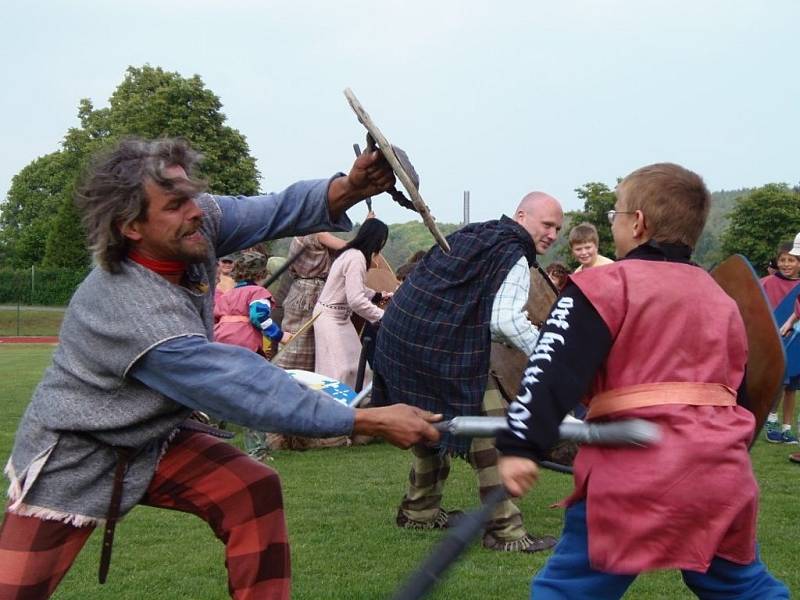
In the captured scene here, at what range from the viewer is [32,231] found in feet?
185

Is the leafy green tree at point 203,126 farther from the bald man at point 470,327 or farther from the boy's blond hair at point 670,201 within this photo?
the boy's blond hair at point 670,201

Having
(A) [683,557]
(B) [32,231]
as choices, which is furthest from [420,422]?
(B) [32,231]

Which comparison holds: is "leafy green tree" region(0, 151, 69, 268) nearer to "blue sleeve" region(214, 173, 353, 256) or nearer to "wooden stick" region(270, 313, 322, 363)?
"wooden stick" region(270, 313, 322, 363)

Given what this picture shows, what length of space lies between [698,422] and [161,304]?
1.57 metres

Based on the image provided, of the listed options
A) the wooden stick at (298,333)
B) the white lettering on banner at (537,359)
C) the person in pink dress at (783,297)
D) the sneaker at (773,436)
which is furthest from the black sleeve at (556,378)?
the sneaker at (773,436)

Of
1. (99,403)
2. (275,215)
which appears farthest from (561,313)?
(99,403)

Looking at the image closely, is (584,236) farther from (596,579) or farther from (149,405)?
(149,405)

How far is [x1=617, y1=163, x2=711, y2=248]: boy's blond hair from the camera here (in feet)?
9.57

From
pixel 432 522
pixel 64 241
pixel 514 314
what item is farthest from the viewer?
pixel 64 241

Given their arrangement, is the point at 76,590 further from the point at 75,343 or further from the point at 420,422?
the point at 420,422

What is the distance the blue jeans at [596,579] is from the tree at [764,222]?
4403 centimetres

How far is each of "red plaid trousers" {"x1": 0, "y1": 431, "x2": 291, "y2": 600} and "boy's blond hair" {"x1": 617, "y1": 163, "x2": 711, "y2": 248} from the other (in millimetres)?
1472

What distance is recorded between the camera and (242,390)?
2.71 m

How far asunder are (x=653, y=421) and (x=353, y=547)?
9.04ft
